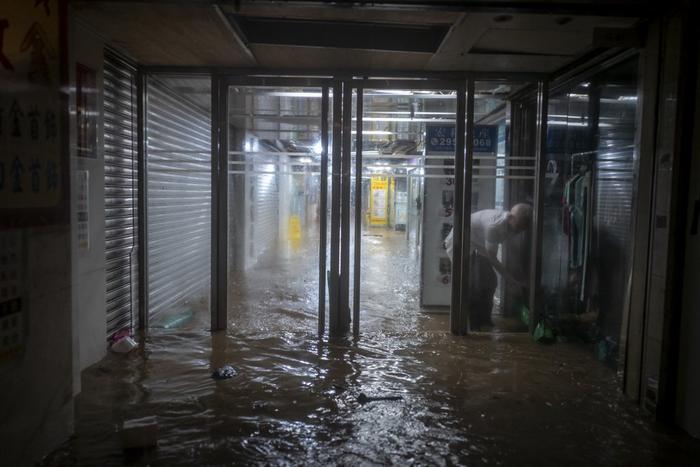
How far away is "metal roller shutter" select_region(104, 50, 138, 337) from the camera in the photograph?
489cm

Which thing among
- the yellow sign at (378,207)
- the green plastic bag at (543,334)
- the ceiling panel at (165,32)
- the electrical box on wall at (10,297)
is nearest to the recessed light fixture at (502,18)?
the ceiling panel at (165,32)

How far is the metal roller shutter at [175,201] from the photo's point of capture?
5711 mm

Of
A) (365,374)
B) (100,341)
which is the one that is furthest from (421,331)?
(100,341)

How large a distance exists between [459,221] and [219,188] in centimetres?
268

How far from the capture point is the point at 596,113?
5156 mm

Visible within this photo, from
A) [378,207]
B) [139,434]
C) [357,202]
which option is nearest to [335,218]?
[357,202]

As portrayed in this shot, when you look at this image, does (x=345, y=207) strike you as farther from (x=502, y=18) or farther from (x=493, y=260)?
(x=502, y=18)

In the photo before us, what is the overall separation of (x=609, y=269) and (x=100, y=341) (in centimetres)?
495

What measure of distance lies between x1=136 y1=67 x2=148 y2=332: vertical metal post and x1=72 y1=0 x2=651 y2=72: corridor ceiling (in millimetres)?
358

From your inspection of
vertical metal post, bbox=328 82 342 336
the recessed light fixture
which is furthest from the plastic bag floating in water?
the recessed light fixture

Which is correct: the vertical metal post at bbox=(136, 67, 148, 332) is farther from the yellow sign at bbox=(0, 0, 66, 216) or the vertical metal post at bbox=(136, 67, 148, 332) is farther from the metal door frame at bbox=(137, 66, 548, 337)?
the yellow sign at bbox=(0, 0, 66, 216)

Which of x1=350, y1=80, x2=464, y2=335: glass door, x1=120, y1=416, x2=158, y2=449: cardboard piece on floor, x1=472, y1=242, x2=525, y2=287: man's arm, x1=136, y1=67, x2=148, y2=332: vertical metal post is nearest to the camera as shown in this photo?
x1=120, y1=416, x2=158, y2=449: cardboard piece on floor

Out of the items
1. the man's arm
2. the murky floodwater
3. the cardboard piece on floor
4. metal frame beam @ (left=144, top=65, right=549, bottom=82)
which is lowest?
the murky floodwater

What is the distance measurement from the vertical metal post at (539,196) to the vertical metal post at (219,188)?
344 centimetres
